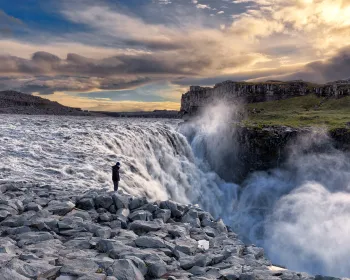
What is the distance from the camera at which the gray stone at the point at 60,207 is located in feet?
50.4

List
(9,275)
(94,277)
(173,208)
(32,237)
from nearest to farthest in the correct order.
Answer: (9,275)
(94,277)
(32,237)
(173,208)

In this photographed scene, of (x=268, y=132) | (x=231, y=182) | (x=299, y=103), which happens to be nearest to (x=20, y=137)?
(x=231, y=182)

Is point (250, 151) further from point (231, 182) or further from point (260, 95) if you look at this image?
point (260, 95)

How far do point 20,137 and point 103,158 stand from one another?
14.8 m

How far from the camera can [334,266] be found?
29.9 metres

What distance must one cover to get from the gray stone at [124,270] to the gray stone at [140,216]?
5.63 meters

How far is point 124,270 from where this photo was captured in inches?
380

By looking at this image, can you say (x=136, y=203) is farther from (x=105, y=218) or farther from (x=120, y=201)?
(x=105, y=218)

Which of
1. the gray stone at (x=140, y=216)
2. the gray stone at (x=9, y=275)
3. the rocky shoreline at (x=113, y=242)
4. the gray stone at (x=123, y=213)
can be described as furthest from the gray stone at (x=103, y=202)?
the gray stone at (x=9, y=275)

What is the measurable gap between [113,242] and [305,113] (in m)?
71.8

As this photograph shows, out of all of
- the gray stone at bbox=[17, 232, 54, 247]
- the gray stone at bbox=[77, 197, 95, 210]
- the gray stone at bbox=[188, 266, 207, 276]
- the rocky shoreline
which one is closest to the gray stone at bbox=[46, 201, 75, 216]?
the rocky shoreline

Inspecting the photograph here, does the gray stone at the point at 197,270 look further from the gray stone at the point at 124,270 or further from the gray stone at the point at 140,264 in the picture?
the gray stone at the point at 124,270

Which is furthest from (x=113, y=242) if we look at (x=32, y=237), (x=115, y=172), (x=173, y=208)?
(x=115, y=172)

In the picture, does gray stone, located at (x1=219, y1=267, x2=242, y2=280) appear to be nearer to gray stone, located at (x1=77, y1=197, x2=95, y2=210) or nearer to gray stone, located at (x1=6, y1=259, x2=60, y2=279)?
gray stone, located at (x1=6, y1=259, x2=60, y2=279)
